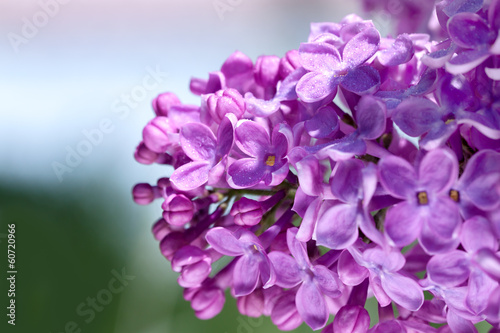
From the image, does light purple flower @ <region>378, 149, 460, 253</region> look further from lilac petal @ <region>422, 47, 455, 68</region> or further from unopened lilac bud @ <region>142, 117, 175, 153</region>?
unopened lilac bud @ <region>142, 117, 175, 153</region>

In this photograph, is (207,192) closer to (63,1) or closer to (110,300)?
(110,300)

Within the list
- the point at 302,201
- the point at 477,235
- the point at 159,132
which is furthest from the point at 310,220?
the point at 159,132

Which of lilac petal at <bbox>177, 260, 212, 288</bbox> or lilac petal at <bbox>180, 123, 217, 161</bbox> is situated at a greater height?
lilac petal at <bbox>180, 123, 217, 161</bbox>

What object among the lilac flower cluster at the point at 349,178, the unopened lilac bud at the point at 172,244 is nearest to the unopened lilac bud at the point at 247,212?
the lilac flower cluster at the point at 349,178

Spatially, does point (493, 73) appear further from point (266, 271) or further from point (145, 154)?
point (145, 154)

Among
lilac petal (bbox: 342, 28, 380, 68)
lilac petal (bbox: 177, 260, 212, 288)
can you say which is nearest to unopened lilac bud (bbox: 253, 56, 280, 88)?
lilac petal (bbox: 342, 28, 380, 68)

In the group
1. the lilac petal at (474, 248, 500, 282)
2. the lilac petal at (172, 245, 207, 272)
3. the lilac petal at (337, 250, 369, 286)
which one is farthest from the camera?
the lilac petal at (172, 245, 207, 272)

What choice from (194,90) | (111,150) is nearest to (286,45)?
(111,150)
